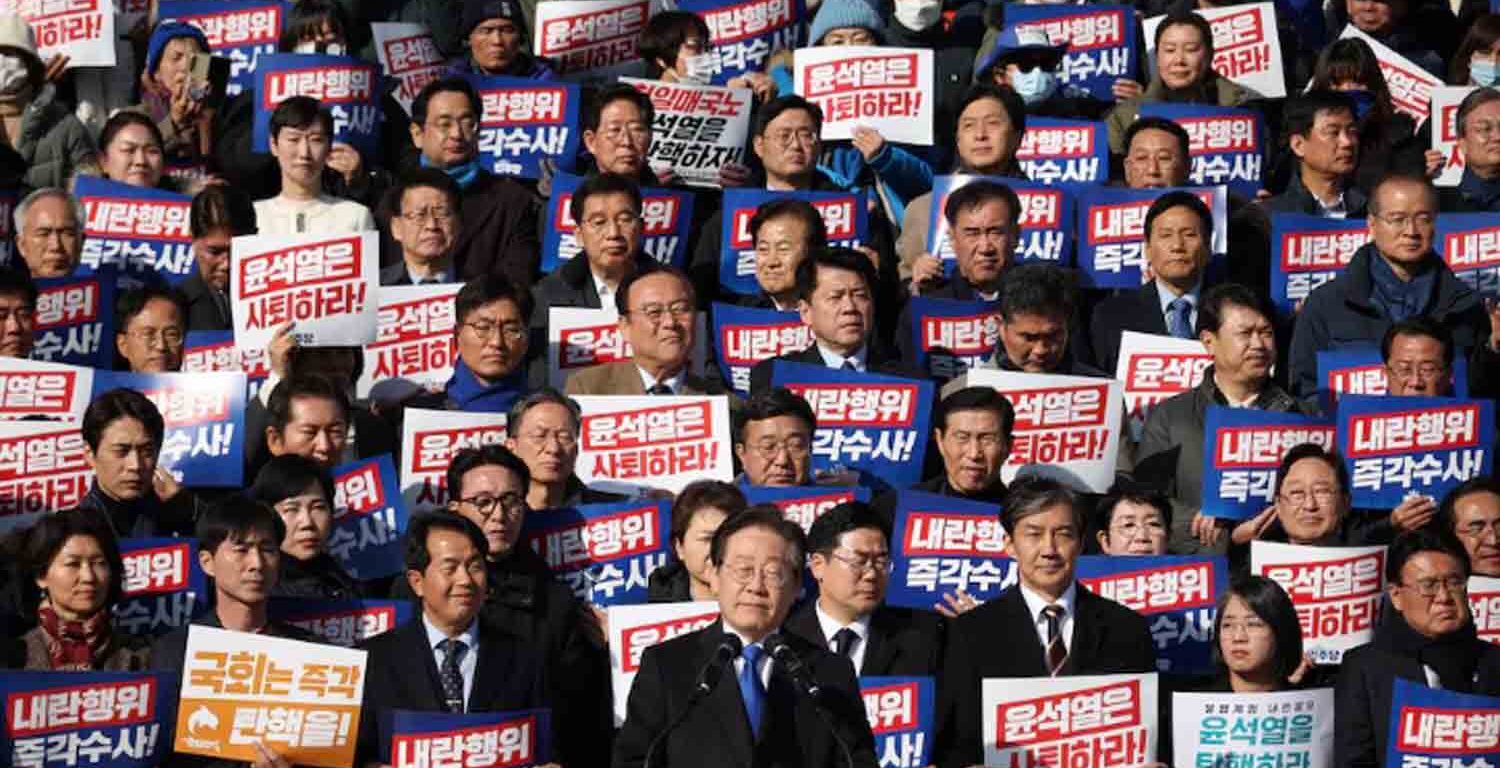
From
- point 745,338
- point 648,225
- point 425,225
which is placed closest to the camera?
point 745,338

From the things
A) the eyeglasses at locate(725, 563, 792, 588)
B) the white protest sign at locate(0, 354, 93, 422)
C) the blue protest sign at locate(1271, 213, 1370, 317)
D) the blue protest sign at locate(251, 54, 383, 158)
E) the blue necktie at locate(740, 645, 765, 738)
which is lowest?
the blue necktie at locate(740, 645, 765, 738)

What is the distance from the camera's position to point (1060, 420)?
1290 centimetres

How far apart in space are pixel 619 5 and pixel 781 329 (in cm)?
362

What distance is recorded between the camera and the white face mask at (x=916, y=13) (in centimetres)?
1689

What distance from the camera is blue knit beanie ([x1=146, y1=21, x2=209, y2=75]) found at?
620 inches

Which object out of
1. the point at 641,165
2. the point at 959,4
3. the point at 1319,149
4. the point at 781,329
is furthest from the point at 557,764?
the point at 959,4

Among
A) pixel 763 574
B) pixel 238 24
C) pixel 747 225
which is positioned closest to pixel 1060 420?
pixel 747 225

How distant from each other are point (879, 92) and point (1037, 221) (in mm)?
1409

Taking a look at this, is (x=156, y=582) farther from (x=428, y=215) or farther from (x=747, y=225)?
(x=747, y=225)

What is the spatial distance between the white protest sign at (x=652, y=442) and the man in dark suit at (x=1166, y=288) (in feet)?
6.46

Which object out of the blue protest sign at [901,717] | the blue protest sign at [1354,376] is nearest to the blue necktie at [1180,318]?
the blue protest sign at [1354,376]

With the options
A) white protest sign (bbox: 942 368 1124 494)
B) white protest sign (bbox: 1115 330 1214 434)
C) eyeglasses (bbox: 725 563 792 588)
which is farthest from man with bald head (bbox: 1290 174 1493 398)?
eyeglasses (bbox: 725 563 792 588)

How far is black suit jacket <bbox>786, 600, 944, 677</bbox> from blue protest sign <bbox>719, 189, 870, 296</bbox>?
3.26 m

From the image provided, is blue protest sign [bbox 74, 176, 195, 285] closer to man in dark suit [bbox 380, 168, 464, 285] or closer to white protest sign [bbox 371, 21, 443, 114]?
man in dark suit [bbox 380, 168, 464, 285]
